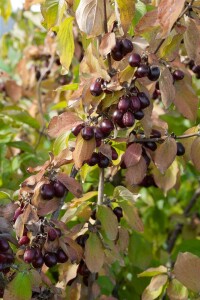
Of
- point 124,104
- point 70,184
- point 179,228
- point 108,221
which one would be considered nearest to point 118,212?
point 108,221

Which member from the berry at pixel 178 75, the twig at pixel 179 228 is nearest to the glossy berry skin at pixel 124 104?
the berry at pixel 178 75

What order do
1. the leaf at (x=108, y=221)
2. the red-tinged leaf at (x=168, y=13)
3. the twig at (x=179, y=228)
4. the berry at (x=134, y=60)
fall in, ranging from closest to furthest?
the red-tinged leaf at (x=168, y=13) < the berry at (x=134, y=60) < the leaf at (x=108, y=221) < the twig at (x=179, y=228)

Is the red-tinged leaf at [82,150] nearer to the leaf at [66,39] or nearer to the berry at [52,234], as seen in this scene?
the berry at [52,234]

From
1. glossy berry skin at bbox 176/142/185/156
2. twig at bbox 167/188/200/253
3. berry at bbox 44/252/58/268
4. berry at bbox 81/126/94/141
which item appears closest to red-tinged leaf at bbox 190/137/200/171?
glossy berry skin at bbox 176/142/185/156

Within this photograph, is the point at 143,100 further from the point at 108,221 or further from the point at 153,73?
the point at 108,221

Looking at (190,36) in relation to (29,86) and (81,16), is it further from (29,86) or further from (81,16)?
(29,86)

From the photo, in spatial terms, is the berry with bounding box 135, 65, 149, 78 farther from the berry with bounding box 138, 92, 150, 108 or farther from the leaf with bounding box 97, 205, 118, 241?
the leaf with bounding box 97, 205, 118, 241
